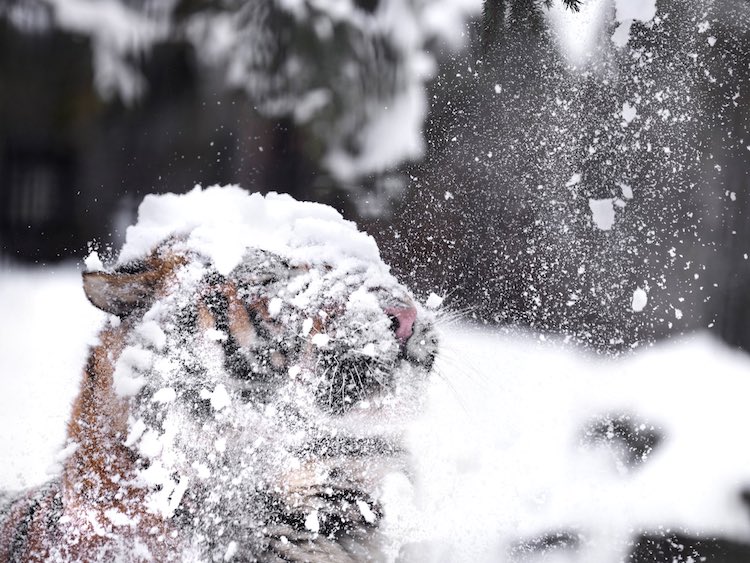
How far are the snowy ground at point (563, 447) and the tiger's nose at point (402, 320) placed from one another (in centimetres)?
Answer: 22

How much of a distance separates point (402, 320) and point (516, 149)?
66 cm

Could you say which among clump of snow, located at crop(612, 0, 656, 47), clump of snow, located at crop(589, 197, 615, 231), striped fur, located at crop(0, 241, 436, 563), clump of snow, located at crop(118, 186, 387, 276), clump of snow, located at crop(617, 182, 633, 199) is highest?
clump of snow, located at crop(612, 0, 656, 47)

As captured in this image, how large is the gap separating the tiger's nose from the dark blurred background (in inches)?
8.4

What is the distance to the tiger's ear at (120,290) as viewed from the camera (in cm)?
124

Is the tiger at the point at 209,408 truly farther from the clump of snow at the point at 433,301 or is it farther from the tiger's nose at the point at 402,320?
the clump of snow at the point at 433,301

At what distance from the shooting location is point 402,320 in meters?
1.38

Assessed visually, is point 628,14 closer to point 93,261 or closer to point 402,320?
point 402,320

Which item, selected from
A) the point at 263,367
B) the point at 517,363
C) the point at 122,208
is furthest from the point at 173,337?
the point at 517,363

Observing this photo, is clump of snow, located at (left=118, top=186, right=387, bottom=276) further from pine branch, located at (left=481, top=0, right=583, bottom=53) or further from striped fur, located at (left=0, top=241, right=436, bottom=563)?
pine branch, located at (left=481, top=0, right=583, bottom=53)

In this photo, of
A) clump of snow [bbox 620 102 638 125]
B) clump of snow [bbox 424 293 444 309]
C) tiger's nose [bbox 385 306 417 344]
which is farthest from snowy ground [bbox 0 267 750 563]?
clump of snow [bbox 620 102 638 125]

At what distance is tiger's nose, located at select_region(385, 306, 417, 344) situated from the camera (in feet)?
4.46

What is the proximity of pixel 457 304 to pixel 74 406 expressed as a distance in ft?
3.46

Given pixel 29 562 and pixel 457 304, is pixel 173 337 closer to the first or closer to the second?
pixel 29 562

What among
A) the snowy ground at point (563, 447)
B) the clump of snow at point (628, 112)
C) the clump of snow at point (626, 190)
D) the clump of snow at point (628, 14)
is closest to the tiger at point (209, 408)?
the snowy ground at point (563, 447)
